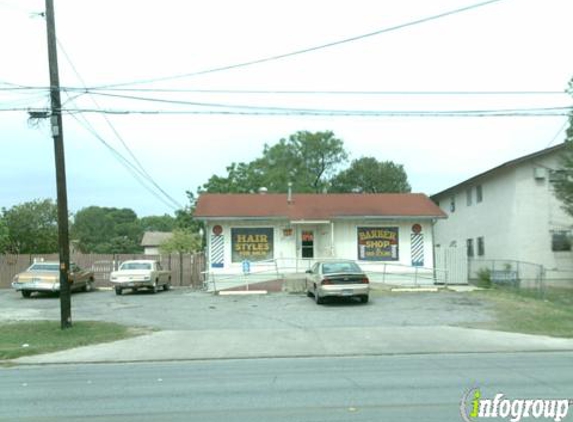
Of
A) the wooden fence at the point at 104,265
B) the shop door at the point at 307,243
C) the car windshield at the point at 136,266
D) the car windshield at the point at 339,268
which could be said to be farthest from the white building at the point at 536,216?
the car windshield at the point at 136,266

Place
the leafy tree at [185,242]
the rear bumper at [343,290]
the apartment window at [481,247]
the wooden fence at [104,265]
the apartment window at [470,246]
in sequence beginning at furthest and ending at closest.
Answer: the leafy tree at [185,242] → the apartment window at [470,246] → the apartment window at [481,247] → the wooden fence at [104,265] → the rear bumper at [343,290]

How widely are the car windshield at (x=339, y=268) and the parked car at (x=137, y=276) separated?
30.4 feet

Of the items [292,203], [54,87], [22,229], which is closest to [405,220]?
[292,203]

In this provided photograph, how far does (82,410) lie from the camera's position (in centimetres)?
768

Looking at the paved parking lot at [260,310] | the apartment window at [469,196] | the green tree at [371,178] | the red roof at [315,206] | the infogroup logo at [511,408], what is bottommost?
the paved parking lot at [260,310]

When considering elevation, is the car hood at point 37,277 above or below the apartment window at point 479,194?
below

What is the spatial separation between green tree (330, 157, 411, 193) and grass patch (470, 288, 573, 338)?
4299 centimetres

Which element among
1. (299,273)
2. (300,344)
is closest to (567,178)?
(299,273)

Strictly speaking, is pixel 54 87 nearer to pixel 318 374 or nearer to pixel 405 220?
pixel 318 374

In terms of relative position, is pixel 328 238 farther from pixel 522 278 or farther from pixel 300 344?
pixel 300 344

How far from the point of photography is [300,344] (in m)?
13.8

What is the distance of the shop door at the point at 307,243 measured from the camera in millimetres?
28969

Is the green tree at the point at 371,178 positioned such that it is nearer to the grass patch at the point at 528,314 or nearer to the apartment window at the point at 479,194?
the apartment window at the point at 479,194

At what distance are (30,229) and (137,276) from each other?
2854 cm
